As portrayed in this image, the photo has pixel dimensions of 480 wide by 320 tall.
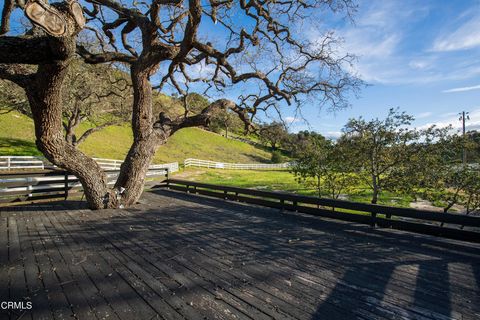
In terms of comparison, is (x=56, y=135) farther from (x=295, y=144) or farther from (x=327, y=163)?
(x=327, y=163)

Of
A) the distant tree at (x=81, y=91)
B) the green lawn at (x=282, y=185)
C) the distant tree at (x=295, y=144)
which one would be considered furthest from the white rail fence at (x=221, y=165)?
the distant tree at (x=295, y=144)

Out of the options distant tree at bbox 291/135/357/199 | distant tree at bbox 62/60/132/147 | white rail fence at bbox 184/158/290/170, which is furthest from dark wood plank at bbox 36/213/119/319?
white rail fence at bbox 184/158/290/170

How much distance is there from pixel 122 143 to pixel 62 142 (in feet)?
112

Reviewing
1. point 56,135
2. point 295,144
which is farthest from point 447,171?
point 56,135

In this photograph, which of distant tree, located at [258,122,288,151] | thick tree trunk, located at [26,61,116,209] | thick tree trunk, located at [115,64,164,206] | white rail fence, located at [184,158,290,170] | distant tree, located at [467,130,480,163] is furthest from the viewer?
white rail fence, located at [184,158,290,170]

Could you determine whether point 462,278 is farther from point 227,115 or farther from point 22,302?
point 227,115

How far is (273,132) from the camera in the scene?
10.4 meters

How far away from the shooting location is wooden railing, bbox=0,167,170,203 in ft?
28.6

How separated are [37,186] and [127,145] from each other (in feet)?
102

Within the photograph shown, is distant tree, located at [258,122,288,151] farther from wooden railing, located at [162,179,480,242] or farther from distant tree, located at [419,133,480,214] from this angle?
distant tree, located at [419,133,480,214]

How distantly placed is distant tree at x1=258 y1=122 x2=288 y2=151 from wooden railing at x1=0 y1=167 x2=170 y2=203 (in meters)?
7.60

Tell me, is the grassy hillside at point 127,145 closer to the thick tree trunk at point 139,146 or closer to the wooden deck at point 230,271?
the thick tree trunk at point 139,146

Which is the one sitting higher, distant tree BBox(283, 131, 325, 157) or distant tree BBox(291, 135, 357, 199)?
distant tree BBox(283, 131, 325, 157)

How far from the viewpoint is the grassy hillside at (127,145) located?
2675 cm
